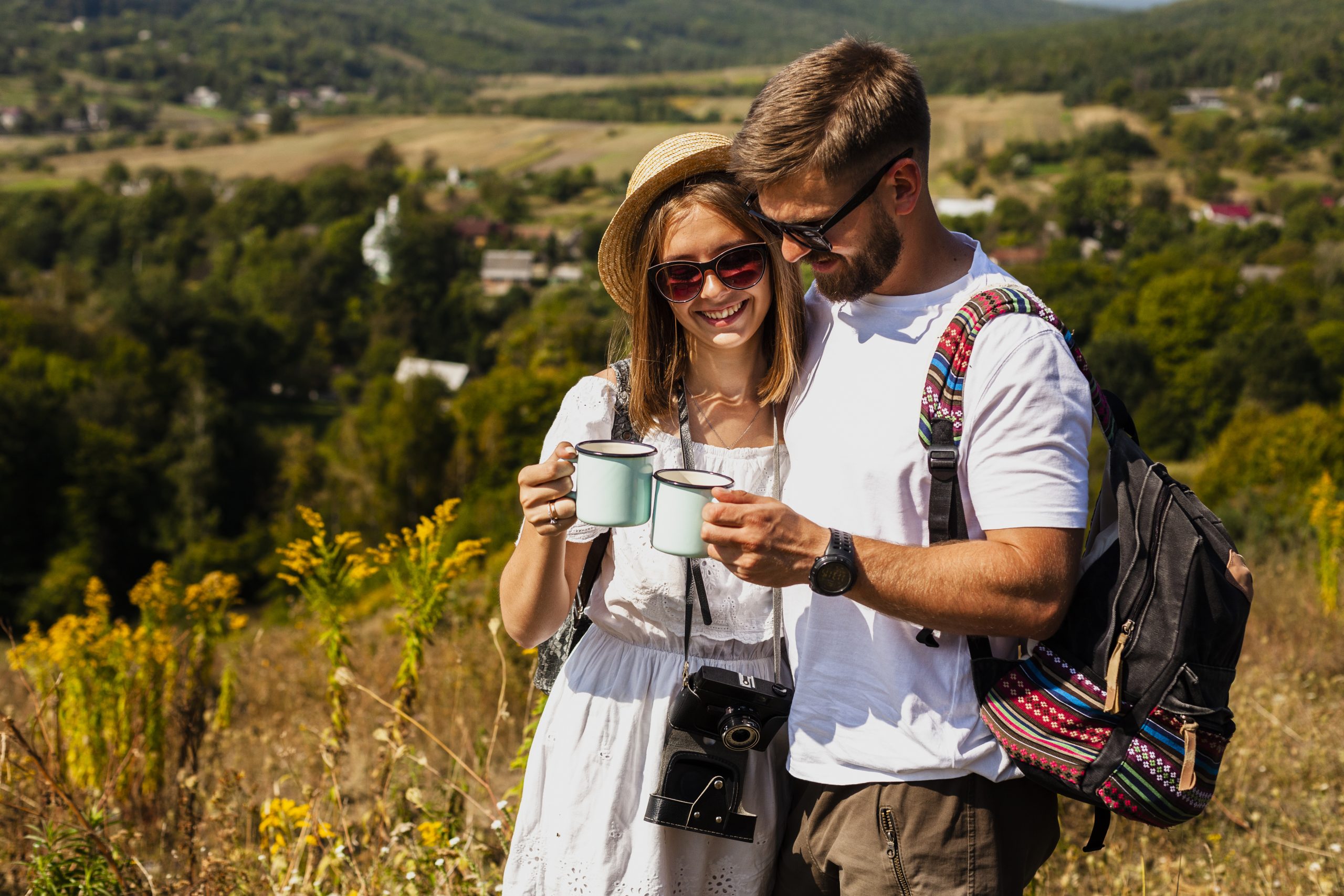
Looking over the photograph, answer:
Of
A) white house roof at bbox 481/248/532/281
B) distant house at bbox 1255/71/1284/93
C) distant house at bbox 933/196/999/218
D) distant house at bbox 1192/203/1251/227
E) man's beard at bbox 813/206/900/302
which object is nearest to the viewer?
man's beard at bbox 813/206/900/302

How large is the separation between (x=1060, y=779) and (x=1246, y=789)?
2324mm

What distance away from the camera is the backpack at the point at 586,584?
6.62ft

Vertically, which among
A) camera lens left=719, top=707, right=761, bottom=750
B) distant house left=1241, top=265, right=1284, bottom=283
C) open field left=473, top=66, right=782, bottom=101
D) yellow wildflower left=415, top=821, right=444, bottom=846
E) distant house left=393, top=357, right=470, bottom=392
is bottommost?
distant house left=393, top=357, right=470, bottom=392

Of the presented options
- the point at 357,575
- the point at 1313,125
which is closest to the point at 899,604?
the point at 357,575

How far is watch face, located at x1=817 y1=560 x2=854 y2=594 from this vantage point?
154 centimetres

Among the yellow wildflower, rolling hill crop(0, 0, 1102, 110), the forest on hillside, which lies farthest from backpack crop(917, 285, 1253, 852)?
rolling hill crop(0, 0, 1102, 110)

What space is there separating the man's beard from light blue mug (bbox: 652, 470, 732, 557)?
433 millimetres

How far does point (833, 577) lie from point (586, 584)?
65cm

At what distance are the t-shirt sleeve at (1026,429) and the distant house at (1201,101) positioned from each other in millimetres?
112877

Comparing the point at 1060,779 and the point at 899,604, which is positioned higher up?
the point at 899,604

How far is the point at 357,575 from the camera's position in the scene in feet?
9.78

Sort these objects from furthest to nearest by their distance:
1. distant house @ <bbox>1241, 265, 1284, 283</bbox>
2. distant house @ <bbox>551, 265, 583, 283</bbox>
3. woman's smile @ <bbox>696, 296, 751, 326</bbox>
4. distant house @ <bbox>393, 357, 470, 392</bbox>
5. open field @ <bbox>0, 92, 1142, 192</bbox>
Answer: open field @ <bbox>0, 92, 1142, 192</bbox>, distant house @ <bbox>551, 265, 583, 283</bbox>, distant house @ <bbox>393, 357, 470, 392</bbox>, distant house @ <bbox>1241, 265, 1284, 283</bbox>, woman's smile @ <bbox>696, 296, 751, 326</bbox>

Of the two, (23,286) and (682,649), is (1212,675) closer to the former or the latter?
(682,649)

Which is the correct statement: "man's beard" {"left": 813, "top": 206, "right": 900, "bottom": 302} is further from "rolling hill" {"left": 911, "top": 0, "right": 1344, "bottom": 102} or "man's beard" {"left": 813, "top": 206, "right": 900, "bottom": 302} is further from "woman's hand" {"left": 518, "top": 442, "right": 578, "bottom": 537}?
"rolling hill" {"left": 911, "top": 0, "right": 1344, "bottom": 102}
